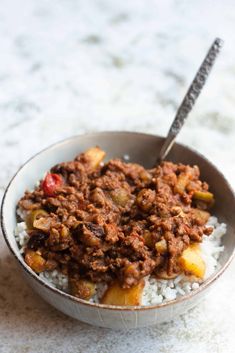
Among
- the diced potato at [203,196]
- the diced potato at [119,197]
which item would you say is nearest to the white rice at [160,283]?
the diced potato at [203,196]

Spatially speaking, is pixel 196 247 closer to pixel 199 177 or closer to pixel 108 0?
pixel 199 177

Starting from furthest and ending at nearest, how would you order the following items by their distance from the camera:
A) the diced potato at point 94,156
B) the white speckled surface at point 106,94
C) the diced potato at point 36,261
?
the diced potato at point 94,156
the white speckled surface at point 106,94
the diced potato at point 36,261

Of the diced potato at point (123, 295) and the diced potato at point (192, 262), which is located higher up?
the diced potato at point (192, 262)

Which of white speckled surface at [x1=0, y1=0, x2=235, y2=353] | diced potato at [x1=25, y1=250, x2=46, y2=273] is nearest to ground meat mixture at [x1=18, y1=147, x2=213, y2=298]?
diced potato at [x1=25, y1=250, x2=46, y2=273]

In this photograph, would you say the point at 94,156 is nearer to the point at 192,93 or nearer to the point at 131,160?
the point at 131,160

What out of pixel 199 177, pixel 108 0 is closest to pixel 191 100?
pixel 199 177

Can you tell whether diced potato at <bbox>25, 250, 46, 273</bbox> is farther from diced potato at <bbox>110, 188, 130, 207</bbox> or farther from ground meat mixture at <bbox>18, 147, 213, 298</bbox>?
diced potato at <bbox>110, 188, 130, 207</bbox>

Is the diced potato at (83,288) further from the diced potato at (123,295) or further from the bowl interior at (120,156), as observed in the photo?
the bowl interior at (120,156)
